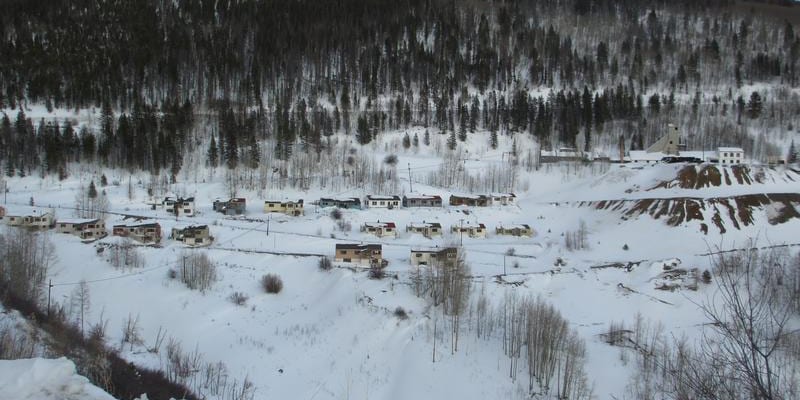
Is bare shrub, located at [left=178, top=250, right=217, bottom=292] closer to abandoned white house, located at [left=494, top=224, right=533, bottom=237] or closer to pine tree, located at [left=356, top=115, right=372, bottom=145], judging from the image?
abandoned white house, located at [left=494, top=224, right=533, bottom=237]

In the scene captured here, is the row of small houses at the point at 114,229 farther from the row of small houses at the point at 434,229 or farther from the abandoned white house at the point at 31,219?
the row of small houses at the point at 434,229

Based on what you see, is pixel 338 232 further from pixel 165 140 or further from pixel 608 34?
pixel 608 34

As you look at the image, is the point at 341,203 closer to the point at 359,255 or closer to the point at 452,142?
the point at 359,255

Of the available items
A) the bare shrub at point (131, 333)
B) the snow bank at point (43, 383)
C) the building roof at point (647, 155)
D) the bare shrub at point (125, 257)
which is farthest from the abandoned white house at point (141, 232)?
the building roof at point (647, 155)

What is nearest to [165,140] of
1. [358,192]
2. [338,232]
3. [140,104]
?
[140,104]

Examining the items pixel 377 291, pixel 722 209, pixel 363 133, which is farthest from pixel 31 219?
pixel 722 209
